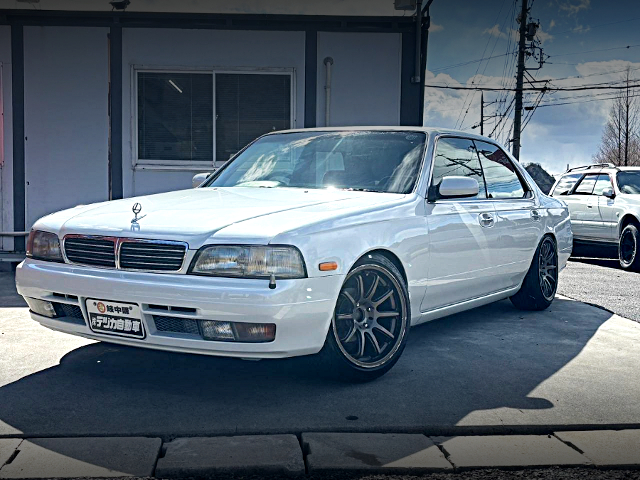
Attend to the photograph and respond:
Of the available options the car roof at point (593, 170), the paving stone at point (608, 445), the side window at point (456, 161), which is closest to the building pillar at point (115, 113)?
the side window at point (456, 161)

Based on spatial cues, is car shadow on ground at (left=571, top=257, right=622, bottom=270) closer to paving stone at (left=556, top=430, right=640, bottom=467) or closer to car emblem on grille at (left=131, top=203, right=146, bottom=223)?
paving stone at (left=556, top=430, right=640, bottom=467)

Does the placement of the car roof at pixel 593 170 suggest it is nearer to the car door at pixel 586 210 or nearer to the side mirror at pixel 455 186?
the car door at pixel 586 210

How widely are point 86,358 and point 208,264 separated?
5.10ft

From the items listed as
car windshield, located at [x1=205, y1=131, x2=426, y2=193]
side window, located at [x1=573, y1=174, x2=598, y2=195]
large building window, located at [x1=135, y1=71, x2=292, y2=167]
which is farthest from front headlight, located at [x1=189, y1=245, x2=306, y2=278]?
side window, located at [x1=573, y1=174, x2=598, y2=195]

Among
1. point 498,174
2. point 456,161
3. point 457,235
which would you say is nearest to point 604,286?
point 498,174

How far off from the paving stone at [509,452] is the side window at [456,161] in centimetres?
214

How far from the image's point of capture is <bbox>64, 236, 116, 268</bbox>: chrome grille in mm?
4359

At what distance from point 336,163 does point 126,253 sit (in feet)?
5.87

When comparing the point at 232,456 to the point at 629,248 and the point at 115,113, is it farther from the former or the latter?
the point at 629,248

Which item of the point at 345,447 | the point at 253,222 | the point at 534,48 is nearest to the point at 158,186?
the point at 253,222

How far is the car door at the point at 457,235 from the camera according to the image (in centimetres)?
529

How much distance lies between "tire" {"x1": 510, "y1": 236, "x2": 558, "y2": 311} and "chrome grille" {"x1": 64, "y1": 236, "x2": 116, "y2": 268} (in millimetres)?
3933

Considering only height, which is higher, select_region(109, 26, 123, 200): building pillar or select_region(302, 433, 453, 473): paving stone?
select_region(109, 26, 123, 200): building pillar

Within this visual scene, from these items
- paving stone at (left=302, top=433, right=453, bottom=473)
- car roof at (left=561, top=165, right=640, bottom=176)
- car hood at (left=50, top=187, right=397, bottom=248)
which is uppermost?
car roof at (left=561, top=165, right=640, bottom=176)
